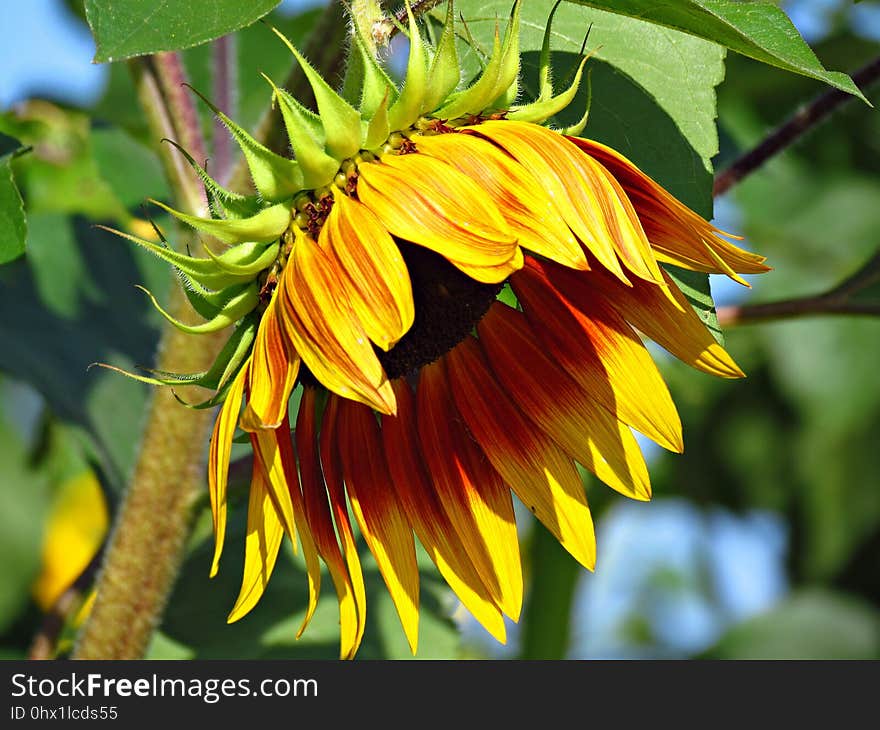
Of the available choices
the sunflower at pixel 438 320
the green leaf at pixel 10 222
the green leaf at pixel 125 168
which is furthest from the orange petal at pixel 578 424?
the green leaf at pixel 125 168

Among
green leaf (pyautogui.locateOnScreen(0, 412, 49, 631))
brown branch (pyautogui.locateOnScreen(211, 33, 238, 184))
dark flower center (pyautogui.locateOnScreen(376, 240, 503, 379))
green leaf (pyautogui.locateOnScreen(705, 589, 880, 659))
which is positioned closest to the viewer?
dark flower center (pyautogui.locateOnScreen(376, 240, 503, 379))

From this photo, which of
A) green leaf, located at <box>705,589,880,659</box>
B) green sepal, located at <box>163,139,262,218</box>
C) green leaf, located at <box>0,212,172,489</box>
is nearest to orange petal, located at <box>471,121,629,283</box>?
green sepal, located at <box>163,139,262,218</box>

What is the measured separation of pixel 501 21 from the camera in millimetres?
1062

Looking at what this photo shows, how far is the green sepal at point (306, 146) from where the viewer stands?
3.12ft

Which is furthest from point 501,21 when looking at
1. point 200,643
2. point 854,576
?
point 854,576

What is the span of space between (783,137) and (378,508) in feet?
2.10

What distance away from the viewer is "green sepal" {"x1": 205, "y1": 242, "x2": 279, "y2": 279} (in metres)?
0.98

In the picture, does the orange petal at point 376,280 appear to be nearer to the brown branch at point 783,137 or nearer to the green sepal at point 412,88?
the green sepal at point 412,88

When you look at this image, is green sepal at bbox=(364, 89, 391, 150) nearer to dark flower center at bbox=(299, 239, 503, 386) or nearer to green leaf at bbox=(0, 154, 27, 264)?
dark flower center at bbox=(299, 239, 503, 386)

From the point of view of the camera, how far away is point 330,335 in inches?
36.2

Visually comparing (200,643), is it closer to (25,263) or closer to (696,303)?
(25,263)

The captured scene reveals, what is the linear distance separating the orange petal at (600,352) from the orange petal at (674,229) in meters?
0.09

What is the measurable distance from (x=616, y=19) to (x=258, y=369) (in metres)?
0.45

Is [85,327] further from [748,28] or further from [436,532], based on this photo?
[748,28]
